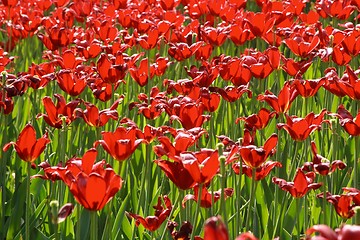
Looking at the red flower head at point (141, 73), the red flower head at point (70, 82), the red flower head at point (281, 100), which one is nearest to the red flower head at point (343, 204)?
the red flower head at point (281, 100)

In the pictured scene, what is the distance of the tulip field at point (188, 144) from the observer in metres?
2.45

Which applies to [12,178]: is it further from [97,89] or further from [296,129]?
[296,129]

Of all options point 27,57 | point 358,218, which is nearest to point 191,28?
point 27,57

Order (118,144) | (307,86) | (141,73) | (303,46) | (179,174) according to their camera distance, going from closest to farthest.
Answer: (179,174)
(118,144)
(307,86)
(141,73)
(303,46)

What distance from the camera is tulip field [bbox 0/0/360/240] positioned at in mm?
2453

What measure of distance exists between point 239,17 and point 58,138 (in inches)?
68.9

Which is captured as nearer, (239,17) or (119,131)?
(119,131)

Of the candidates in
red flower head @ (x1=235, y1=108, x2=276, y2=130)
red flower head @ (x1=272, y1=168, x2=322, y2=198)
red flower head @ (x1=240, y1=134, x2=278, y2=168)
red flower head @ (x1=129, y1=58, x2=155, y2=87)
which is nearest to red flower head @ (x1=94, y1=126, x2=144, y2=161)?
red flower head @ (x1=240, y1=134, x2=278, y2=168)

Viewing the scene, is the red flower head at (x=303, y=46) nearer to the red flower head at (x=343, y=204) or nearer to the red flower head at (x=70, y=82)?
the red flower head at (x=70, y=82)

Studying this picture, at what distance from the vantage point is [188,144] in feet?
8.22

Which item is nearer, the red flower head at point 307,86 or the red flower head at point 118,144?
the red flower head at point 118,144

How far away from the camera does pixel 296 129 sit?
9.44 feet

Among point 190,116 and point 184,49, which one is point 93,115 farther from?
point 184,49

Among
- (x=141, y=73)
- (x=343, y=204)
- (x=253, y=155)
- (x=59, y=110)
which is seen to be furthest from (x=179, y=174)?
(x=141, y=73)
